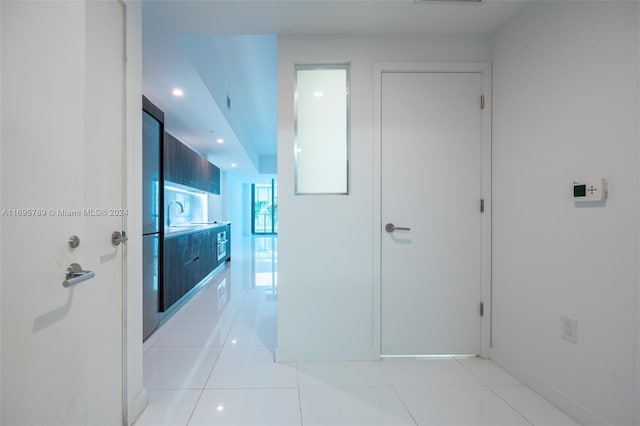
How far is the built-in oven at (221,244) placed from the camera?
16.7 feet

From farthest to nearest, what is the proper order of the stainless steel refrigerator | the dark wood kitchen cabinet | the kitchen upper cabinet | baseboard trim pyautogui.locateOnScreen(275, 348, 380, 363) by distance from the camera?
the kitchen upper cabinet → the dark wood kitchen cabinet → the stainless steel refrigerator → baseboard trim pyautogui.locateOnScreen(275, 348, 380, 363)

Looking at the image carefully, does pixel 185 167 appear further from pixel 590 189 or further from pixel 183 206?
pixel 590 189

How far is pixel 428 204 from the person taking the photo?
84.9 inches

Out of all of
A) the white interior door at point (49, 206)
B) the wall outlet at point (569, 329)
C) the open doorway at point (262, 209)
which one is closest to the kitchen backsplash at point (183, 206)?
the white interior door at point (49, 206)

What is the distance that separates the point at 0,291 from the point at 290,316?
1.58m

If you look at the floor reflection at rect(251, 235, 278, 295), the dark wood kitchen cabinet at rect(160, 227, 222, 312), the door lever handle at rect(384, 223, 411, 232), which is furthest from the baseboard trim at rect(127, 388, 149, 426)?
the floor reflection at rect(251, 235, 278, 295)

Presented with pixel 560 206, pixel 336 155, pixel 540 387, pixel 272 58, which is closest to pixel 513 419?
pixel 540 387

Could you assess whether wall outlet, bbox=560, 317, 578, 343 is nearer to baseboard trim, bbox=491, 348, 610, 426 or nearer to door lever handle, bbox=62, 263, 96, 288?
baseboard trim, bbox=491, 348, 610, 426

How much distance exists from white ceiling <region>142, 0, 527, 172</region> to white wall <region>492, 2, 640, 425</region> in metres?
0.48

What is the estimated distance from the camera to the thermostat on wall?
1372mm

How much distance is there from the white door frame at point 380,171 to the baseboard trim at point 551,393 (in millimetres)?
215

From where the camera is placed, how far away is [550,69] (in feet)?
5.49

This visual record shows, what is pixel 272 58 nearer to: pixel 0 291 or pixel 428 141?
pixel 428 141

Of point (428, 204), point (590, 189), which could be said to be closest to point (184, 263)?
point (428, 204)
